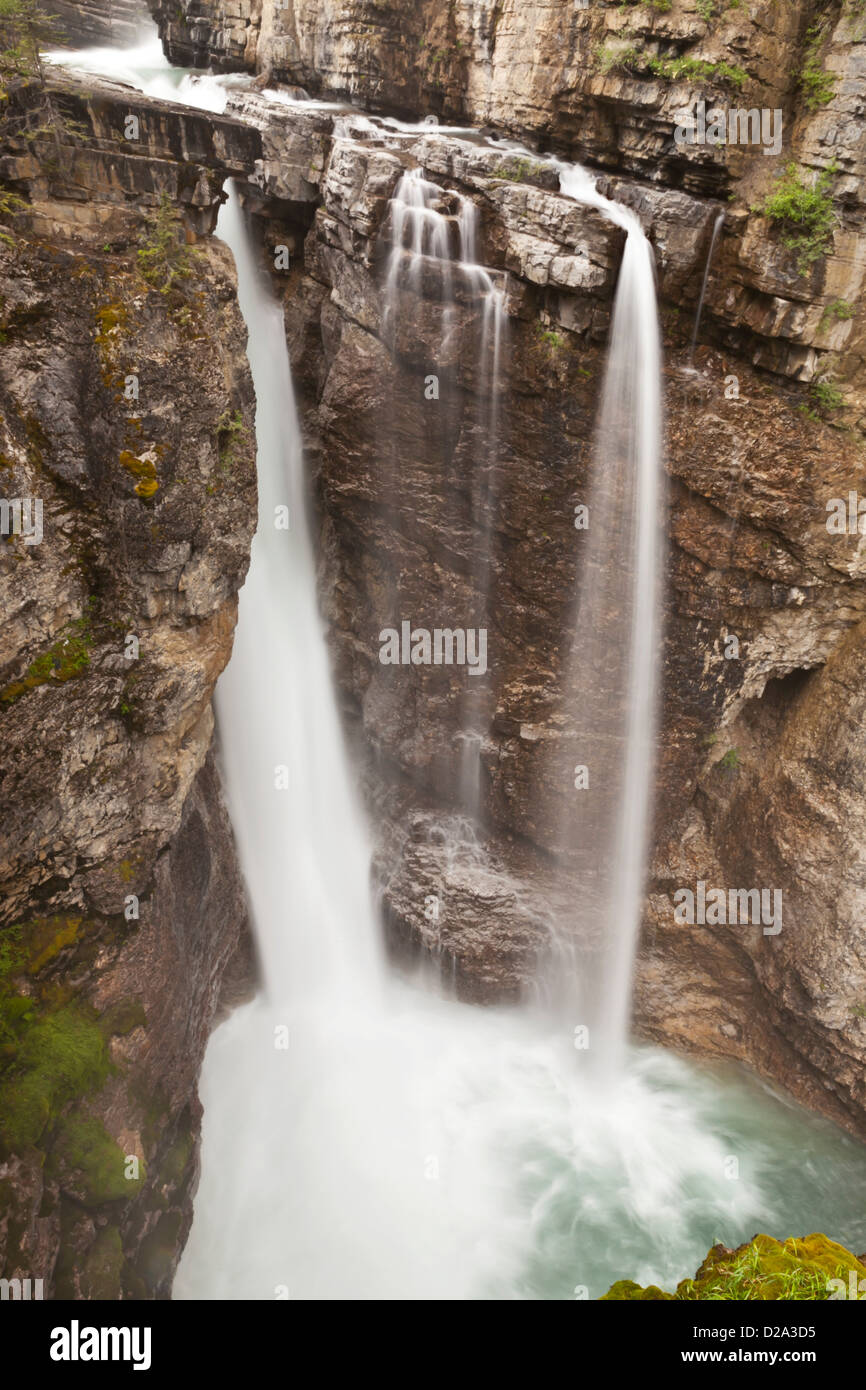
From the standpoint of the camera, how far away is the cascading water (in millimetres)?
11570

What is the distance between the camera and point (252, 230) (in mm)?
14742

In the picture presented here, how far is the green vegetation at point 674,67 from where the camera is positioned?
1149cm

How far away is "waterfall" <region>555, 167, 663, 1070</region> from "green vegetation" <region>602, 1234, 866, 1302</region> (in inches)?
323

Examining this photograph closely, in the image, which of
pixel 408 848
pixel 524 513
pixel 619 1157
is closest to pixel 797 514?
pixel 524 513

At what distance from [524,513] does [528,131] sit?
21.5 feet

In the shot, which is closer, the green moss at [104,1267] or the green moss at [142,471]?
the green moss at [104,1267]

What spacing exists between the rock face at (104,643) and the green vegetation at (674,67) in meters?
6.20

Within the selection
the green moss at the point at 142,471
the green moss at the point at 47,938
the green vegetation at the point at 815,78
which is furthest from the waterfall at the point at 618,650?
the green moss at the point at 47,938

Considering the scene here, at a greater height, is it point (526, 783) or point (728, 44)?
point (728, 44)

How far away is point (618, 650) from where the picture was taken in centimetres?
1386

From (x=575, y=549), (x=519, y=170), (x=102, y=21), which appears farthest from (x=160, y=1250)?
(x=102, y=21)

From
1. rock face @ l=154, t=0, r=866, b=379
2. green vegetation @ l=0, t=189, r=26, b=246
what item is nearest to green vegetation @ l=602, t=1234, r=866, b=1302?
rock face @ l=154, t=0, r=866, b=379

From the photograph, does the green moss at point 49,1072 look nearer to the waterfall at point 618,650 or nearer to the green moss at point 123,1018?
the green moss at point 123,1018

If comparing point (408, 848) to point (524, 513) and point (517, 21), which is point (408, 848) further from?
point (517, 21)
